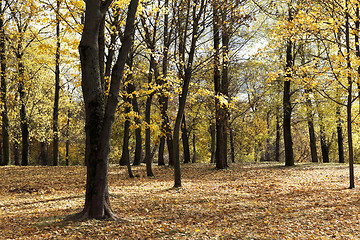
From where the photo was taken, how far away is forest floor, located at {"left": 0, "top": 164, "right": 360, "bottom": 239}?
5.31 meters

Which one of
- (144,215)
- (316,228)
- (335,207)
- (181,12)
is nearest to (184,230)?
(144,215)

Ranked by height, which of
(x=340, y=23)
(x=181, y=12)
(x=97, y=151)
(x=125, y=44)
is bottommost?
(x=97, y=151)

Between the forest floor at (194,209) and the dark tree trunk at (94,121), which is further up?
the dark tree trunk at (94,121)

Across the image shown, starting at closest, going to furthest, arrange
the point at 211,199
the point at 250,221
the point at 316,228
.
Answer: the point at 316,228
the point at 250,221
the point at 211,199

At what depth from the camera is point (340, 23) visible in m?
9.14

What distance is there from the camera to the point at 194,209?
279 inches

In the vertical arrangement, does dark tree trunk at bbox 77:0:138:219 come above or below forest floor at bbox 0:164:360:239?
above

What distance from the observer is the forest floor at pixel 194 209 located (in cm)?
531

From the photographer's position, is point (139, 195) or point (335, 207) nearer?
point (335, 207)

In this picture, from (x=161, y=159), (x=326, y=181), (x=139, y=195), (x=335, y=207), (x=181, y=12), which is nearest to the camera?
(x=335, y=207)

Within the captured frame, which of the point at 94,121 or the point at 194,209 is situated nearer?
the point at 94,121

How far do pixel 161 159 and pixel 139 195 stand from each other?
10200mm

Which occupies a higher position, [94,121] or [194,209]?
[94,121]

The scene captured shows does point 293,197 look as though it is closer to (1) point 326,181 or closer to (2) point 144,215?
(1) point 326,181
